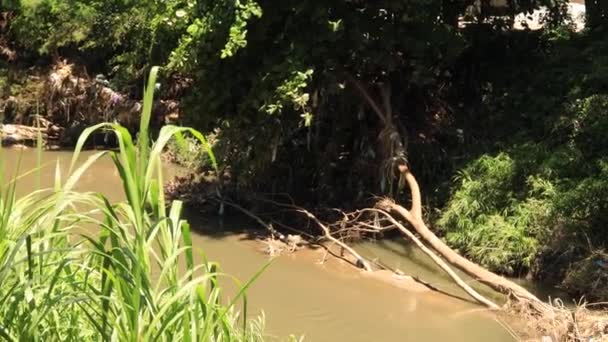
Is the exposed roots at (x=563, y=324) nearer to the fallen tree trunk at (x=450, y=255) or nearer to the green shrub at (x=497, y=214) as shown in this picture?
the fallen tree trunk at (x=450, y=255)

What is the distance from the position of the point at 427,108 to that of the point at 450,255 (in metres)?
3.07

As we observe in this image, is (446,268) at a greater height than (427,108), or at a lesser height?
lesser

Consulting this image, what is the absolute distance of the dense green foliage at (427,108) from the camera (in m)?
7.37

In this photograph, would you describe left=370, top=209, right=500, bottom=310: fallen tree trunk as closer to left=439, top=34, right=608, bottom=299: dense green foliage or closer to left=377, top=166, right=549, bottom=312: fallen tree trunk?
left=377, top=166, right=549, bottom=312: fallen tree trunk

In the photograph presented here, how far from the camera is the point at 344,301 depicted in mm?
6711

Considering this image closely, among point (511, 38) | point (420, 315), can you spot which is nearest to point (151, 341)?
point (420, 315)

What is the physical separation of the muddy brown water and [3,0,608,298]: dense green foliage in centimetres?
85

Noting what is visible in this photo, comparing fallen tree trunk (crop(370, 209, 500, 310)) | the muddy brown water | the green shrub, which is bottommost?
the muddy brown water

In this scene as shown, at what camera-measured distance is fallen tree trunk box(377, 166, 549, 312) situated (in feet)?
20.6

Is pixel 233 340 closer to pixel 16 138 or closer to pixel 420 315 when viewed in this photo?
pixel 420 315

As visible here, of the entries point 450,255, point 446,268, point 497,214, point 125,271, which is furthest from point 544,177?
point 125,271

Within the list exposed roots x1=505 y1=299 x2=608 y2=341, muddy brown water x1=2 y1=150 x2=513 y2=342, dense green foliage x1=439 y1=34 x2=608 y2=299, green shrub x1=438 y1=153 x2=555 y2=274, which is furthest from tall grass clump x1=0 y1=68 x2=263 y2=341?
green shrub x1=438 y1=153 x2=555 y2=274

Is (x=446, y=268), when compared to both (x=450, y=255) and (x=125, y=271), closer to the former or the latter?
(x=450, y=255)

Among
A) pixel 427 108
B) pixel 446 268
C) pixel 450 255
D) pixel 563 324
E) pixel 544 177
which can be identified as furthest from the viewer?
pixel 427 108
